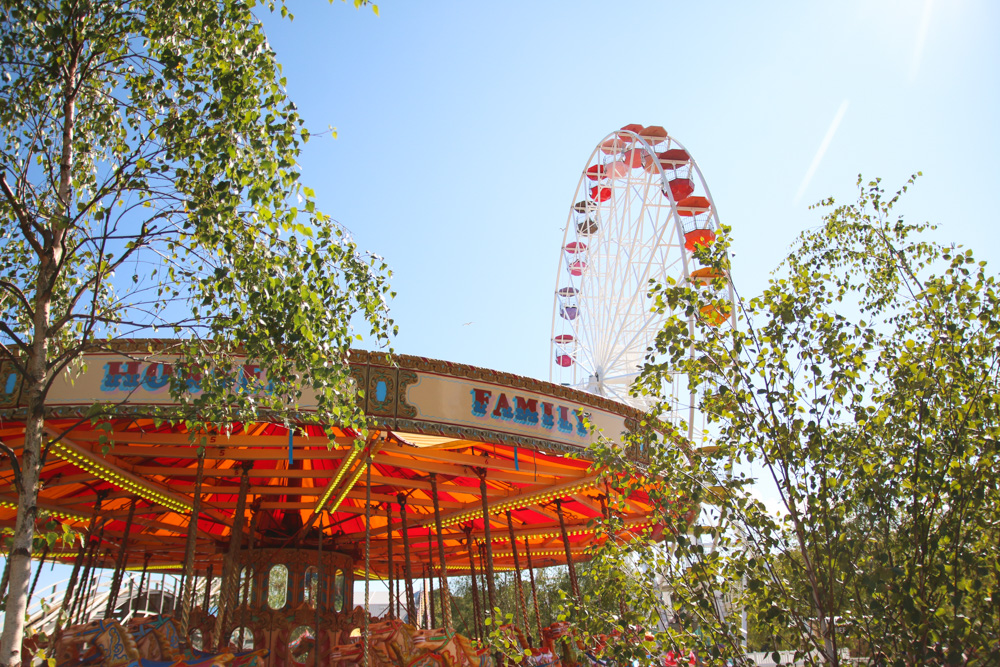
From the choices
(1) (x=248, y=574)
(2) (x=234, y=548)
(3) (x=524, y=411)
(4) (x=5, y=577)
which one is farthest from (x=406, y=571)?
(4) (x=5, y=577)

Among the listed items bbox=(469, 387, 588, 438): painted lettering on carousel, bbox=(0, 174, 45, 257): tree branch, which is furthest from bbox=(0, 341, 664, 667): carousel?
bbox=(0, 174, 45, 257): tree branch

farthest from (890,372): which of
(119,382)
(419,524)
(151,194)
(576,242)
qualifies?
(576,242)

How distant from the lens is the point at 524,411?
8.43 metres

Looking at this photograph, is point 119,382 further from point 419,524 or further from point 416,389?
point 419,524

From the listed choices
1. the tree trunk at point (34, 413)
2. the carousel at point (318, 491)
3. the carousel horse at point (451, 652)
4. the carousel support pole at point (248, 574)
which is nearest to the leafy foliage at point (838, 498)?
the carousel at point (318, 491)

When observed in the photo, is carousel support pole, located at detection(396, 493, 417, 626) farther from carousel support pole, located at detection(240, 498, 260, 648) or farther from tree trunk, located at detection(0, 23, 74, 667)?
tree trunk, located at detection(0, 23, 74, 667)

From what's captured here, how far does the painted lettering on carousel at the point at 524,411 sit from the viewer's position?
26.7ft

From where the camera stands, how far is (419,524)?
14.5 meters

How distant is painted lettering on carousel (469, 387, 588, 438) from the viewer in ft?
26.7

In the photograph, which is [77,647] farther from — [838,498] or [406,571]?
[838,498]

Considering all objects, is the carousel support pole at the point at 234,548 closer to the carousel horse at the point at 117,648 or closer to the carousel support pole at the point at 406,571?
the carousel horse at the point at 117,648

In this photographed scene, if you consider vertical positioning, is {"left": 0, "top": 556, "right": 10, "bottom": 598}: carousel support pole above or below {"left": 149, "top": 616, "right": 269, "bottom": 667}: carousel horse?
above

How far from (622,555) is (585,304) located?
19.1 m

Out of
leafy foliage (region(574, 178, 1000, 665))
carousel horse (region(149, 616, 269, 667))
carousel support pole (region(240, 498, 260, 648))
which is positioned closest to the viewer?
leafy foliage (region(574, 178, 1000, 665))
